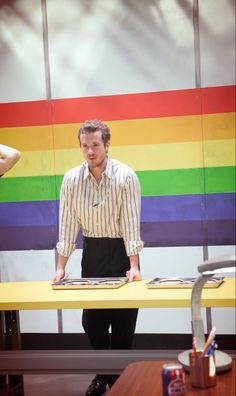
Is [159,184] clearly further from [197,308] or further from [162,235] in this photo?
[197,308]

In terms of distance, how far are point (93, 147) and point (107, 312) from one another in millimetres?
1083

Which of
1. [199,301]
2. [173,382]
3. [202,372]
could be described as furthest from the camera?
[199,301]

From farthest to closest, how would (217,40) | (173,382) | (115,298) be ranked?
A: (217,40), (115,298), (173,382)

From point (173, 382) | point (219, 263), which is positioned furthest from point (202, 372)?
point (219, 263)

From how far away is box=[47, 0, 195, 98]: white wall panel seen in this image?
4.91 m

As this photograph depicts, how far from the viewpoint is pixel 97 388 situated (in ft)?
12.1

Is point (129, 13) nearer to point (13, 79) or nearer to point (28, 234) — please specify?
point (13, 79)

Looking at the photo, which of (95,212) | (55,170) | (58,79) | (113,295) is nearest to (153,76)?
(58,79)

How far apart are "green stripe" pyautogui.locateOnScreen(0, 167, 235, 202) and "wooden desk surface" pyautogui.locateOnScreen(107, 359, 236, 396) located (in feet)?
9.66

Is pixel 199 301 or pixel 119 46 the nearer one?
pixel 199 301

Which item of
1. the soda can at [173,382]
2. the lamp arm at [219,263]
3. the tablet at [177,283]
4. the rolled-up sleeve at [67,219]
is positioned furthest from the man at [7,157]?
the soda can at [173,382]

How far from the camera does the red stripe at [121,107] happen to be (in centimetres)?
491

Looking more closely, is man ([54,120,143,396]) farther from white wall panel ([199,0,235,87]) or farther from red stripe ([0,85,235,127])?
white wall panel ([199,0,235,87])

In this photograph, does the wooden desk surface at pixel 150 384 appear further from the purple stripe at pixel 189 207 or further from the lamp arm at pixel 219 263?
the purple stripe at pixel 189 207
